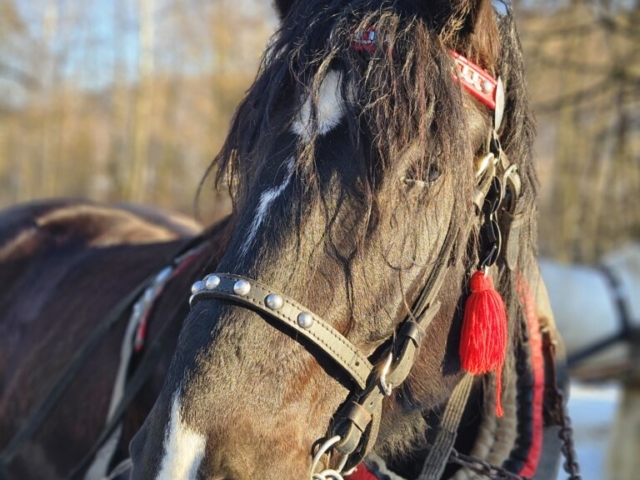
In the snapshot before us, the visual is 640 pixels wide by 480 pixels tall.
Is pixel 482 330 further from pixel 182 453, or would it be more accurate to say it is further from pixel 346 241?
pixel 182 453

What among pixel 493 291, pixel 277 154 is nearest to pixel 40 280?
pixel 277 154

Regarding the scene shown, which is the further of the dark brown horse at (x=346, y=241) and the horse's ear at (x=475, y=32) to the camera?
the horse's ear at (x=475, y=32)

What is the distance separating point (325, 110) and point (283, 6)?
0.56 metres

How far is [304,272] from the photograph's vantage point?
4.45 ft

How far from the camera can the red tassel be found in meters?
1.56

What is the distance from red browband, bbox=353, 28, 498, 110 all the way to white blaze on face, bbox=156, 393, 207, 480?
2.76 ft

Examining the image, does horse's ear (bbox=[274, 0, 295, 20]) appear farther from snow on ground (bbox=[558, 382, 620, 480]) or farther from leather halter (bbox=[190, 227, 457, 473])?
snow on ground (bbox=[558, 382, 620, 480])

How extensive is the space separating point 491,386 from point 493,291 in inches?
16.9

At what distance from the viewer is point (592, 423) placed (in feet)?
22.3

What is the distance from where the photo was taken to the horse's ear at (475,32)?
153 cm

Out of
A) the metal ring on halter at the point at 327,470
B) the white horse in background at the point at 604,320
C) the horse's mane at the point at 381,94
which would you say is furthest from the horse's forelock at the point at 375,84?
the white horse in background at the point at 604,320

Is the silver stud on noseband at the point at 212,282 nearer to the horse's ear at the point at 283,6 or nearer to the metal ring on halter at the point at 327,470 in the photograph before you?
the metal ring on halter at the point at 327,470

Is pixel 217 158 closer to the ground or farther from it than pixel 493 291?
farther from it

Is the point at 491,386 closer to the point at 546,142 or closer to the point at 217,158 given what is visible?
the point at 217,158
